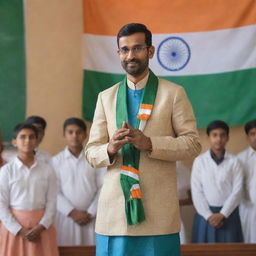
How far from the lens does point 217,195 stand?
453 cm

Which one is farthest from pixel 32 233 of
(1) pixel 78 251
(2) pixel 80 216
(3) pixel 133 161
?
(3) pixel 133 161

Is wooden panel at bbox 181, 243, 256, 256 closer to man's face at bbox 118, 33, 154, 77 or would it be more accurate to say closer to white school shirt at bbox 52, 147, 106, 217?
white school shirt at bbox 52, 147, 106, 217

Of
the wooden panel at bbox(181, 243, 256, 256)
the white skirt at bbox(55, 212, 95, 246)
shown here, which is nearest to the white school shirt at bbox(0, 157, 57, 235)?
the white skirt at bbox(55, 212, 95, 246)

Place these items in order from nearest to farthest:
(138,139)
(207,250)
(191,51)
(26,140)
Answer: (138,139)
(26,140)
(207,250)
(191,51)

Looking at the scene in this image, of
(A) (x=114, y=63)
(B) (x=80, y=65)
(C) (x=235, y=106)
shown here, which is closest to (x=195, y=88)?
(C) (x=235, y=106)

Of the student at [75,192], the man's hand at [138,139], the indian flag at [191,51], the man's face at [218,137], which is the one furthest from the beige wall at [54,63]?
the man's hand at [138,139]

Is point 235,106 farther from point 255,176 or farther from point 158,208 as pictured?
point 158,208

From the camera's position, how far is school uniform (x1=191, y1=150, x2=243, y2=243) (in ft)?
14.6

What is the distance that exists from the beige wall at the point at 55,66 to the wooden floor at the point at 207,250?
1481 mm

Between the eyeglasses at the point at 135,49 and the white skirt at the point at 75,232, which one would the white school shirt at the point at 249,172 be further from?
the eyeglasses at the point at 135,49

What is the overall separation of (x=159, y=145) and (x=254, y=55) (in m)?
3.26

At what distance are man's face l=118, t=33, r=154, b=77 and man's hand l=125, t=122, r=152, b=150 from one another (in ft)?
0.90

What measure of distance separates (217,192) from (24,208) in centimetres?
173

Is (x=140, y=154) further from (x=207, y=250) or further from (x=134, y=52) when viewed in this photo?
(x=207, y=250)
